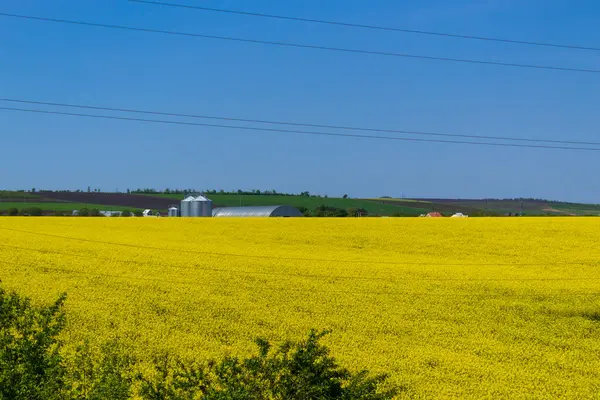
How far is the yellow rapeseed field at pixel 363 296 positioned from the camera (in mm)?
14477

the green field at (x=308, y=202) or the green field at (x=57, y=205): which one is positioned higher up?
the green field at (x=308, y=202)

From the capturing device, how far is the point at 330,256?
1218 inches

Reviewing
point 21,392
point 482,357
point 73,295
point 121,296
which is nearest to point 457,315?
point 482,357

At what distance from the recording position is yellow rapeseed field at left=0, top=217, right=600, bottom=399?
14477 millimetres

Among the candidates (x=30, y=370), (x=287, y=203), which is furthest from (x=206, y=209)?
(x=30, y=370)

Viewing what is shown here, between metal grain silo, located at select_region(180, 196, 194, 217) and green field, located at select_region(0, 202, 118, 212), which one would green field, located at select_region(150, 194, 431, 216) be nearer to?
green field, located at select_region(0, 202, 118, 212)

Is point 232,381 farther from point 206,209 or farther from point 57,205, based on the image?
point 57,205

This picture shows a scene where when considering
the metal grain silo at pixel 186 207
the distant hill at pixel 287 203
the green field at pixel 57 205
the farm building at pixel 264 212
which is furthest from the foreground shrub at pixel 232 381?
the green field at pixel 57 205

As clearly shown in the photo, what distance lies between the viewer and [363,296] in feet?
69.0

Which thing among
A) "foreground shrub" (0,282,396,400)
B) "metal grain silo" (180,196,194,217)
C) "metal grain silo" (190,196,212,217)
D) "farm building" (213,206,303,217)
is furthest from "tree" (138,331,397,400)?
"metal grain silo" (180,196,194,217)

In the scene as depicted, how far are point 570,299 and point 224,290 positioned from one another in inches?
441

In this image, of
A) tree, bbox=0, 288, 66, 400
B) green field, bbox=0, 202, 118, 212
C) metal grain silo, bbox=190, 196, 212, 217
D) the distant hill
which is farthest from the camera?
the distant hill

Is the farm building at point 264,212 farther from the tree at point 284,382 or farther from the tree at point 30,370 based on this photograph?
the tree at point 284,382

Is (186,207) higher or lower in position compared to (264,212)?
higher
